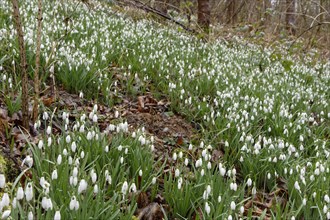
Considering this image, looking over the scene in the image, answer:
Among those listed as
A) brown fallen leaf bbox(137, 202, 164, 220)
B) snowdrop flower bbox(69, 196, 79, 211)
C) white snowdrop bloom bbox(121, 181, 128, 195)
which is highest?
snowdrop flower bbox(69, 196, 79, 211)

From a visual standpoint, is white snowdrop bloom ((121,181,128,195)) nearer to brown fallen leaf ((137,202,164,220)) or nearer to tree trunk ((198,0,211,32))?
brown fallen leaf ((137,202,164,220))

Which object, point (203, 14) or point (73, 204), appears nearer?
point (73, 204)

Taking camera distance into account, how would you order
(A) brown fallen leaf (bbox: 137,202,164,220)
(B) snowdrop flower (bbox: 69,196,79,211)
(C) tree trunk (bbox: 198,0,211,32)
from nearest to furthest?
1. (B) snowdrop flower (bbox: 69,196,79,211)
2. (A) brown fallen leaf (bbox: 137,202,164,220)
3. (C) tree trunk (bbox: 198,0,211,32)

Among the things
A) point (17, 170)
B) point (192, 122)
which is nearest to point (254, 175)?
point (192, 122)

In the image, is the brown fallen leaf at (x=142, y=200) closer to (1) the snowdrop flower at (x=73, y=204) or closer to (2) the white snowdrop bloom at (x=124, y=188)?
(2) the white snowdrop bloom at (x=124, y=188)

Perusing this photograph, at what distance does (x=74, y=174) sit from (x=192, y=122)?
2.84 metres

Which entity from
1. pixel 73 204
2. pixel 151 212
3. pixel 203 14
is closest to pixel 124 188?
pixel 73 204

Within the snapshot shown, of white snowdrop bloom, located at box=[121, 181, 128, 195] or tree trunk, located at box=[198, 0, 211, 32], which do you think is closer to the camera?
white snowdrop bloom, located at box=[121, 181, 128, 195]

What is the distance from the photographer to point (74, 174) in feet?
7.40

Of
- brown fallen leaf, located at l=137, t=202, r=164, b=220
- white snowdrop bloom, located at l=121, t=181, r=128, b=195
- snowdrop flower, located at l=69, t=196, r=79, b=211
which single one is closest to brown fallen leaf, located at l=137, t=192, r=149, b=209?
→ brown fallen leaf, located at l=137, t=202, r=164, b=220

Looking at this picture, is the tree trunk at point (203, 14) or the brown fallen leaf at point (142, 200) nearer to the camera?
the brown fallen leaf at point (142, 200)

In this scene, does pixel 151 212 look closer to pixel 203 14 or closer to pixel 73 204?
pixel 73 204

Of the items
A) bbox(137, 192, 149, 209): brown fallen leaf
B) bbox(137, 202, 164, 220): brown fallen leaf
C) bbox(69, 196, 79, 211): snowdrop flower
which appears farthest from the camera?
bbox(137, 192, 149, 209): brown fallen leaf

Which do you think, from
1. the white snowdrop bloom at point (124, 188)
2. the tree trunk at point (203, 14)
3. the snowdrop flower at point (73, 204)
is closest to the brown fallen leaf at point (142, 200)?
the white snowdrop bloom at point (124, 188)
